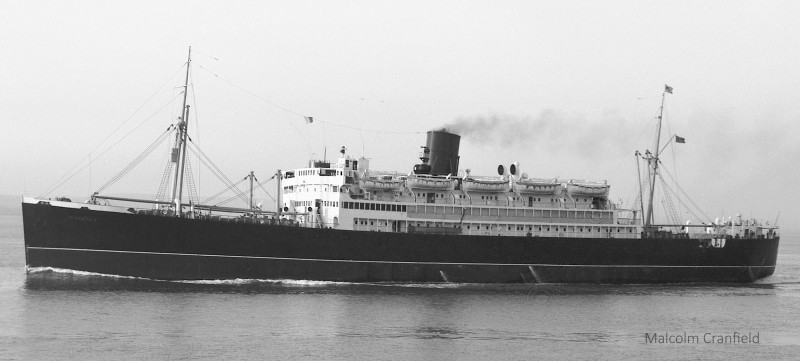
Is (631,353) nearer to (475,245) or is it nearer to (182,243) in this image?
(475,245)

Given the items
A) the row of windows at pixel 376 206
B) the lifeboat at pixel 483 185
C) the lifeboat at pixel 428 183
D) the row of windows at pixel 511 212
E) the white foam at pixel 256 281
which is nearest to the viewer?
the white foam at pixel 256 281

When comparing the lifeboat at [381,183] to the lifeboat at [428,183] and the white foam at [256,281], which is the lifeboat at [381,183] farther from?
the white foam at [256,281]

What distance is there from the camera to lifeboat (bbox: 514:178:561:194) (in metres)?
49.0

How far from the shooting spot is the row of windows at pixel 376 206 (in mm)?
45406

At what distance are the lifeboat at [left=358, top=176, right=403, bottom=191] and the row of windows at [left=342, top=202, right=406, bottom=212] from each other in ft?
2.98

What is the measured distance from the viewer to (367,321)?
33906mm

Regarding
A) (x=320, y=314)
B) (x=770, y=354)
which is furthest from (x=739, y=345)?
(x=320, y=314)

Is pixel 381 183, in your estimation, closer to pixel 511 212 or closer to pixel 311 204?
pixel 311 204

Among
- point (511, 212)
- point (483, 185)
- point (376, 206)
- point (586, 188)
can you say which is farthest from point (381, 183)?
point (586, 188)

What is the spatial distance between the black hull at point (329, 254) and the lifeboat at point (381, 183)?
111 inches

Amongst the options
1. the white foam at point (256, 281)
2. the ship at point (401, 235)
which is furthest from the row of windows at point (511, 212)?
the white foam at point (256, 281)

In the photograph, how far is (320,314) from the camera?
34875 mm

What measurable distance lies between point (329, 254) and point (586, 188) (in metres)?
15.0

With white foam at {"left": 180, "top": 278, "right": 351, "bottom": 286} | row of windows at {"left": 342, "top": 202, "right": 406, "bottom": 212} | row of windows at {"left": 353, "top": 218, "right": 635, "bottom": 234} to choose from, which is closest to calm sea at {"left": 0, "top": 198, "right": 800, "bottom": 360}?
white foam at {"left": 180, "top": 278, "right": 351, "bottom": 286}
